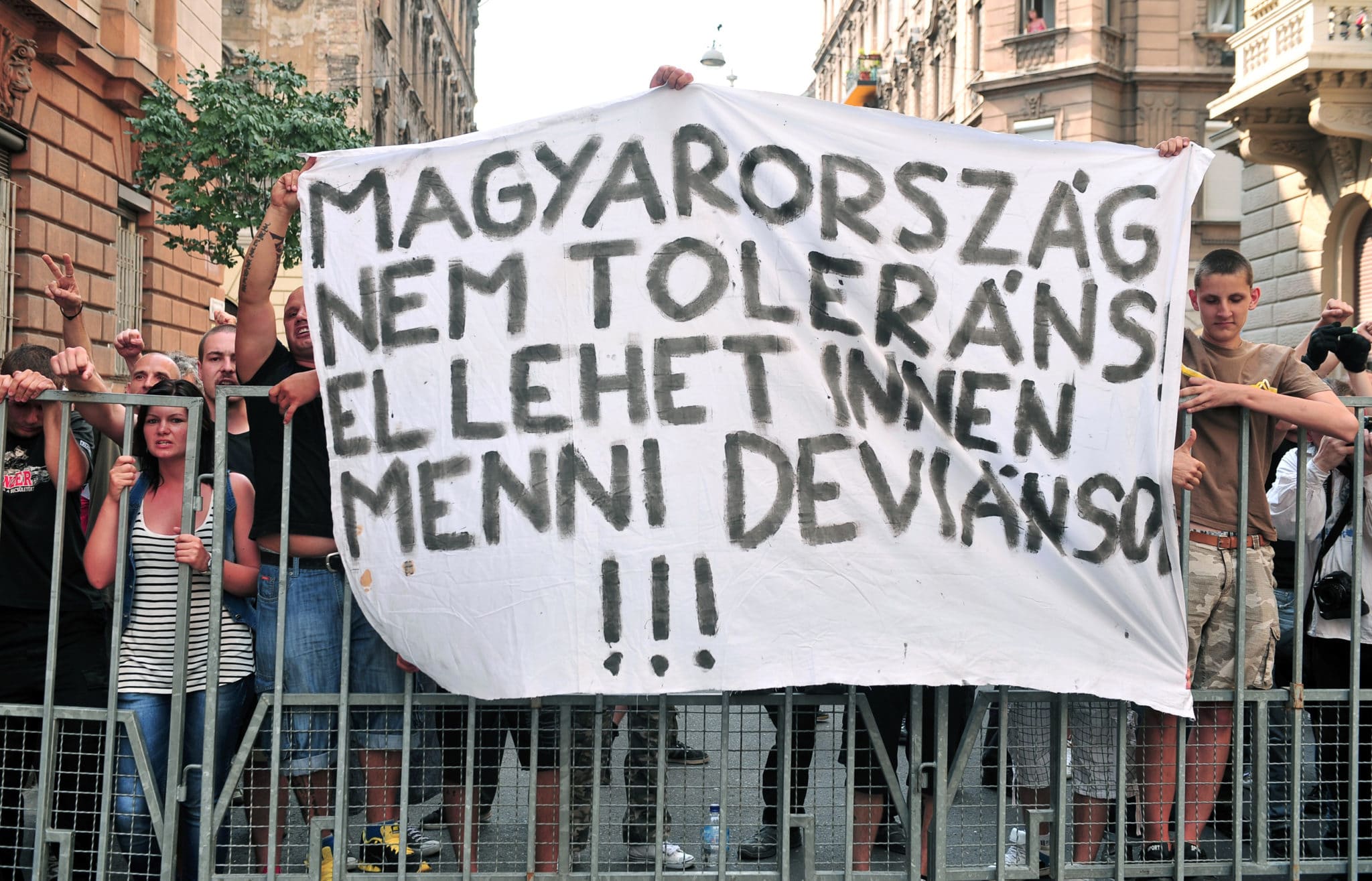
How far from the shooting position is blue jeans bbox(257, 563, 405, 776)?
3.64 meters

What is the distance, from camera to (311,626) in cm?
368

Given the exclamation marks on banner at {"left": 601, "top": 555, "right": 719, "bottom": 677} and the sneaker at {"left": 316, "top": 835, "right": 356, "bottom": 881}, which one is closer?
the exclamation marks on banner at {"left": 601, "top": 555, "right": 719, "bottom": 677}

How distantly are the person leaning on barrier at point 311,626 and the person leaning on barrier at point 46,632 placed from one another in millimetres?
583

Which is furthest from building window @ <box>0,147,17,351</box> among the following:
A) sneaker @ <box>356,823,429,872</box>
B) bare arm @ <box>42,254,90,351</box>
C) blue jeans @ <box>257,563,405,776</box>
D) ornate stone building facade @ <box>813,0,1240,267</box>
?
ornate stone building facade @ <box>813,0,1240,267</box>

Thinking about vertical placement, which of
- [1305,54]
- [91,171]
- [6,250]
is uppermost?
[1305,54]

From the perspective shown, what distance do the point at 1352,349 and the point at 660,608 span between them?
2.83 meters

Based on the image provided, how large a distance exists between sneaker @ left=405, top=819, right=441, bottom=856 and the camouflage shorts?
99.4 inches

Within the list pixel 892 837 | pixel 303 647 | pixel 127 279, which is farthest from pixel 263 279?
pixel 127 279

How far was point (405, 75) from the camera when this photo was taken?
34.3 meters

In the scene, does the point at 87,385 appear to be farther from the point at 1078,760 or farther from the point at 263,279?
the point at 1078,760

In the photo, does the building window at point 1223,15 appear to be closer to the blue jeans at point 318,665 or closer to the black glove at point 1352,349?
the black glove at point 1352,349

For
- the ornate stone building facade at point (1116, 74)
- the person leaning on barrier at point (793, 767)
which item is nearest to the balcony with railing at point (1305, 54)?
the ornate stone building facade at point (1116, 74)

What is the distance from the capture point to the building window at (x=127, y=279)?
47.7 ft

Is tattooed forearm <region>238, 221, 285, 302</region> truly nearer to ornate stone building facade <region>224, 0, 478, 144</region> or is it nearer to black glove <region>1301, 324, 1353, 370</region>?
black glove <region>1301, 324, 1353, 370</region>
